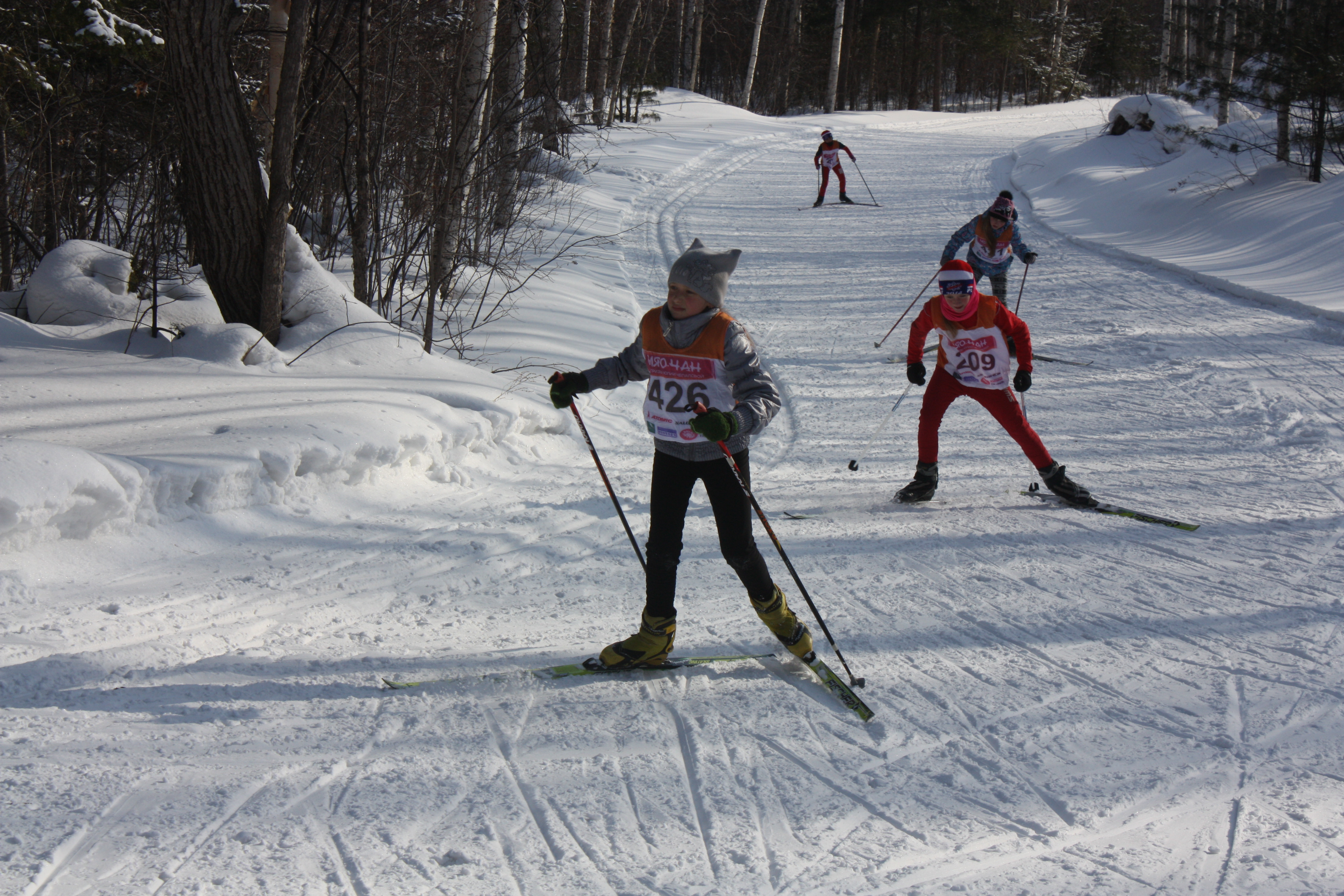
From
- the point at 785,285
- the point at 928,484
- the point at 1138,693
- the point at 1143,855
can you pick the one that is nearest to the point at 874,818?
the point at 1143,855

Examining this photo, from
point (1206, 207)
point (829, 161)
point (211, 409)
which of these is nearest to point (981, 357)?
point (211, 409)

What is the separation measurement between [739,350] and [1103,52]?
4049 centimetres

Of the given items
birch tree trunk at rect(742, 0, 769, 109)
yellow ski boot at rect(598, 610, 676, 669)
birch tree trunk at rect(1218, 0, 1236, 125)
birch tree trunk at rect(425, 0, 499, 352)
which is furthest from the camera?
birch tree trunk at rect(742, 0, 769, 109)

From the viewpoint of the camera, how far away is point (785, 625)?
3.58m

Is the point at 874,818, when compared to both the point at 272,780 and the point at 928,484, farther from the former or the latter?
the point at 928,484

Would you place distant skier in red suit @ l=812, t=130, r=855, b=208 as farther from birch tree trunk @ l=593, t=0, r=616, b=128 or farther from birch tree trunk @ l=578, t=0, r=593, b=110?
birch tree trunk @ l=578, t=0, r=593, b=110

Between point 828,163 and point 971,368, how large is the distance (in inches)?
480

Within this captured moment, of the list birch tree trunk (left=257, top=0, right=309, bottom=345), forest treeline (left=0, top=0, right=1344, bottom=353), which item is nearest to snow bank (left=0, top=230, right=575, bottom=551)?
birch tree trunk (left=257, top=0, right=309, bottom=345)

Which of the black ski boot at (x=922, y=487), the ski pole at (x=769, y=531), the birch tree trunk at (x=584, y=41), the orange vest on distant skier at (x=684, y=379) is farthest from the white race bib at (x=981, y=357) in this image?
the birch tree trunk at (x=584, y=41)

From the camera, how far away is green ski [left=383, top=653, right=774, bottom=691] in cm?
340

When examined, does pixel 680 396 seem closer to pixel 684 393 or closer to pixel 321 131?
pixel 684 393

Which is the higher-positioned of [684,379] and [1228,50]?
[1228,50]

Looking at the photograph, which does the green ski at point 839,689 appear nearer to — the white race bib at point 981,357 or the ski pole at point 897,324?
the white race bib at point 981,357

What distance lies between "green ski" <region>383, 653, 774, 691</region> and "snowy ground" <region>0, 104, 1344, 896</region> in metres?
0.05
